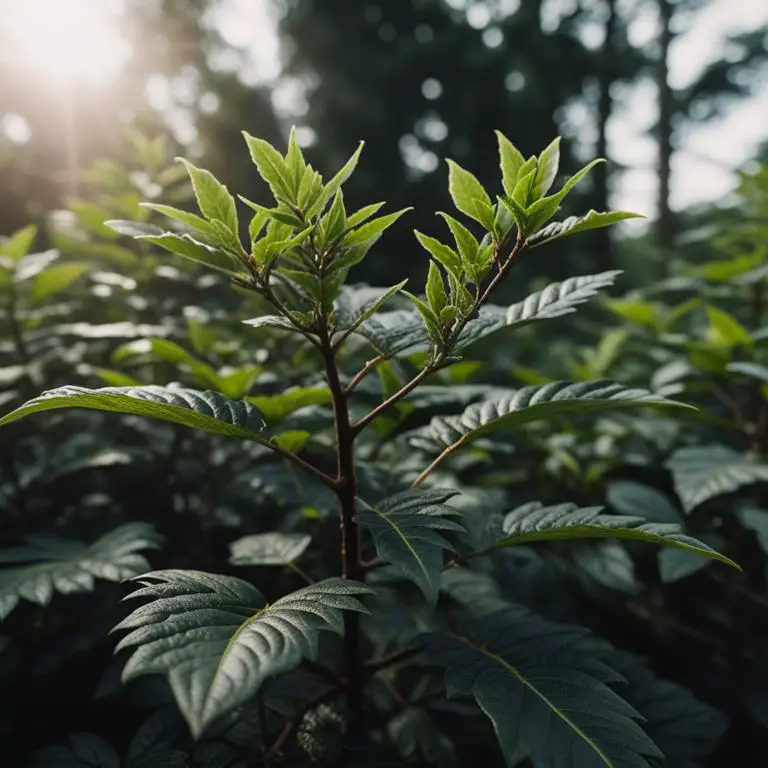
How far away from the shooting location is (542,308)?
1135 mm

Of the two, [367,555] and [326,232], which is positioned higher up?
[326,232]

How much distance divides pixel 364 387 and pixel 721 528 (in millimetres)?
1252

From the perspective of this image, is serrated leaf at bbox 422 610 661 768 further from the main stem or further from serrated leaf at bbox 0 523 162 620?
serrated leaf at bbox 0 523 162 620

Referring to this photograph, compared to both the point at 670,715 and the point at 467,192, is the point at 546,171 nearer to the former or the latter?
the point at 467,192

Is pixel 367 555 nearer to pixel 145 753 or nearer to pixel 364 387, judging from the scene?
pixel 364 387

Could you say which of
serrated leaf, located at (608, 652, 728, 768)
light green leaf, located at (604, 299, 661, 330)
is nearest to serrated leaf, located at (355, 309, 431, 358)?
serrated leaf, located at (608, 652, 728, 768)

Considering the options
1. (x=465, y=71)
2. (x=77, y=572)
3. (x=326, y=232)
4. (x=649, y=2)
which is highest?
(x=649, y=2)

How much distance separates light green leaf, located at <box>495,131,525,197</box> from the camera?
947 mm

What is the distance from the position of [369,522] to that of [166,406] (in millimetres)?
313

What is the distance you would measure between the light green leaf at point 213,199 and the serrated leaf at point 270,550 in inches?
25.6

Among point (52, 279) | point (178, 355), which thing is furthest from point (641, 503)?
point (52, 279)

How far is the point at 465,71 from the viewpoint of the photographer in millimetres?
8773

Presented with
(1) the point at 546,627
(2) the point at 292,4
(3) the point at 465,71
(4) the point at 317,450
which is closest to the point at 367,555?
(4) the point at 317,450

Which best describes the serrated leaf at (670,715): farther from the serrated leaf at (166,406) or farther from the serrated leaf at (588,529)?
the serrated leaf at (166,406)
